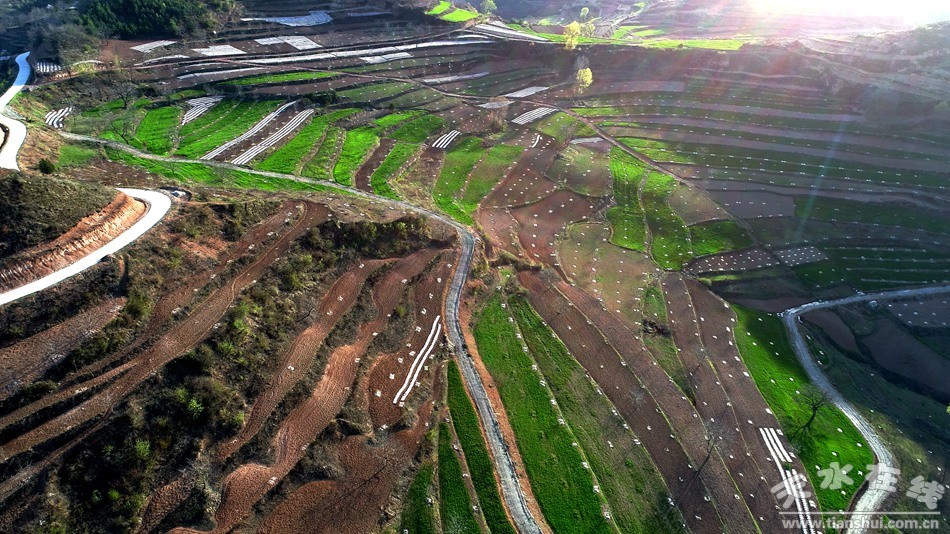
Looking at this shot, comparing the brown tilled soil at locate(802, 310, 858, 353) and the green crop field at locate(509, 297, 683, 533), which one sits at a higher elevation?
the green crop field at locate(509, 297, 683, 533)

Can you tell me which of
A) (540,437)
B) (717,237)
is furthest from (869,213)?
(540,437)

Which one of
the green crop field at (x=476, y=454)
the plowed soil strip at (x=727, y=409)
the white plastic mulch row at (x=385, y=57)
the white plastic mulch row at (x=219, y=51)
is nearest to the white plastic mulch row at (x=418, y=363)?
the green crop field at (x=476, y=454)

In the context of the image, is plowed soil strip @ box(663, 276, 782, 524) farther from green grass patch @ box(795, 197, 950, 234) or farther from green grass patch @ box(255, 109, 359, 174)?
green grass patch @ box(255, 109, 359, 174)

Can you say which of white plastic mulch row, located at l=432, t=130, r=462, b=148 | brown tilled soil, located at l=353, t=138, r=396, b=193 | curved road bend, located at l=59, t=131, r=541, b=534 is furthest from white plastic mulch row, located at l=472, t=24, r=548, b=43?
curved road bend, located at l=59, t=131, r=541, b=534

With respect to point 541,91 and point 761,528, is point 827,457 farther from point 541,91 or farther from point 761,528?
point 541,91

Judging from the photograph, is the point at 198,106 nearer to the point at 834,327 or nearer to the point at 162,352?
the point at 162,352

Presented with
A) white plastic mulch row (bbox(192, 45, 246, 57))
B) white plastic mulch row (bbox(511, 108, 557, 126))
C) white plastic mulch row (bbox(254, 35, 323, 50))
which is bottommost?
white plastic mulch row (bbox(511, 108, 557, 126))

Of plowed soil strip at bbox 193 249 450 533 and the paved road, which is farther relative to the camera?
the paved road
